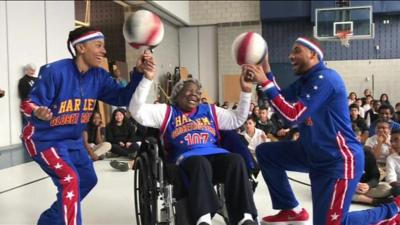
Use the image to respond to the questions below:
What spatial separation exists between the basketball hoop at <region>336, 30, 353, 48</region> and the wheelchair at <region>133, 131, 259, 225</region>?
7655 millimetres

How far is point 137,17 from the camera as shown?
2.28 m

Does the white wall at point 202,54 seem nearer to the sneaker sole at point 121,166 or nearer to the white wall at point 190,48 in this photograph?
the white wall at point 190,48

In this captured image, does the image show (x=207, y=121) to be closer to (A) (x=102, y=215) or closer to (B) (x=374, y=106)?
(A) (x=102, y=215)

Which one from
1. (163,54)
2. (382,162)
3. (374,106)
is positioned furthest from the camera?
(163,54)

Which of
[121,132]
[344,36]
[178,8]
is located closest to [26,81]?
[121,132]

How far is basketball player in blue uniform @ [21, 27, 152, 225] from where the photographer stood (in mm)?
2182

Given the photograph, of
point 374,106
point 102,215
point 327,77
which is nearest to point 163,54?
point 374,106

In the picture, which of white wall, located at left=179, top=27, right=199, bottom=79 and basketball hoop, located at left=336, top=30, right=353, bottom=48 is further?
white wall, located at left=179, top=27, right=199, bottom=79

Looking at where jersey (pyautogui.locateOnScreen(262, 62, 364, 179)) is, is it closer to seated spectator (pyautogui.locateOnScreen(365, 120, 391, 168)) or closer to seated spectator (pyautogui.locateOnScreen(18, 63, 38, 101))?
seated spectator (pyautogui.locateOnScreen(365, 120, 391, 168))

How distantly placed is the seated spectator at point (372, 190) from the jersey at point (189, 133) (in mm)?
1273

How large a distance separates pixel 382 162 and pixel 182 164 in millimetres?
2806

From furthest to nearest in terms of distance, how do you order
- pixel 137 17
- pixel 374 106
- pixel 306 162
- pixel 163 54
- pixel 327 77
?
pixel 163 54 → pixel 374 106 → pixel 306 162 → pixel 137 17 → pixel 327 77

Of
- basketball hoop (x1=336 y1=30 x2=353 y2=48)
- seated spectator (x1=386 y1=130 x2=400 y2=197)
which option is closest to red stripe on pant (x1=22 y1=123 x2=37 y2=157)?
seated spectator (x1=386 y1=130 x2=400 y2=197)

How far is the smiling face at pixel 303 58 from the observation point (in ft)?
7.43
